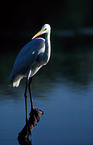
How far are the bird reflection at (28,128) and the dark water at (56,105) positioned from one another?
0.08 m

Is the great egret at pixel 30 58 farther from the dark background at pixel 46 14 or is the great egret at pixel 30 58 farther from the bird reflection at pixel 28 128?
the dark background at pixel 46 14

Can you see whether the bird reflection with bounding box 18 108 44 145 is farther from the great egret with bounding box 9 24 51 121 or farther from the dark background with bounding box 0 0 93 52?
the dark background with bounding box 0 0 93 52

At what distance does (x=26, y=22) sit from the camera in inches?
1598

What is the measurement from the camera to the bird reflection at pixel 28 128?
5.83m

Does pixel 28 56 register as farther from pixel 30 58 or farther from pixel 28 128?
pixel 28 128

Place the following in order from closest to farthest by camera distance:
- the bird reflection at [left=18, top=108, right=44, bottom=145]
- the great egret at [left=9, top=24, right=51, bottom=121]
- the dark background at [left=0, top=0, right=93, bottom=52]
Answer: the bird reflection at [left=18, top=108, right=44, bottom=145] < the great egret at [left=9, top=24, right=51, bottom=121] < the dark background at [left=0, top=0, right=93, bottom=52]

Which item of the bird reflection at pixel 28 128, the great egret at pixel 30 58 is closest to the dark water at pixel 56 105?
the bird reflection at pixel 28 128

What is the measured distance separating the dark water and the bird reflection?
8cm

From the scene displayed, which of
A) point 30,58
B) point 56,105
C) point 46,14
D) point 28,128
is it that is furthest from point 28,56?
point 46,14

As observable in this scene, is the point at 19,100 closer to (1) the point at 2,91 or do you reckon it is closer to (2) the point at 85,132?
(1) the point at 2,91

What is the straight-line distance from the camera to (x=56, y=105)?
8.04 meters

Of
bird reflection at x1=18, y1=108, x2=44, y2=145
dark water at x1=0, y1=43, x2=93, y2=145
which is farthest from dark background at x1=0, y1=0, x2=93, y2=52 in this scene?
bird reflection at x1=18, y1=108, x2=44, y2=145

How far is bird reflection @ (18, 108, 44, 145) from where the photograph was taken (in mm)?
5828

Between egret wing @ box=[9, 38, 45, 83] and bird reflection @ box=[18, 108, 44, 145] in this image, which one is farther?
egret wing @ box=[9, 38, 45, 83]
